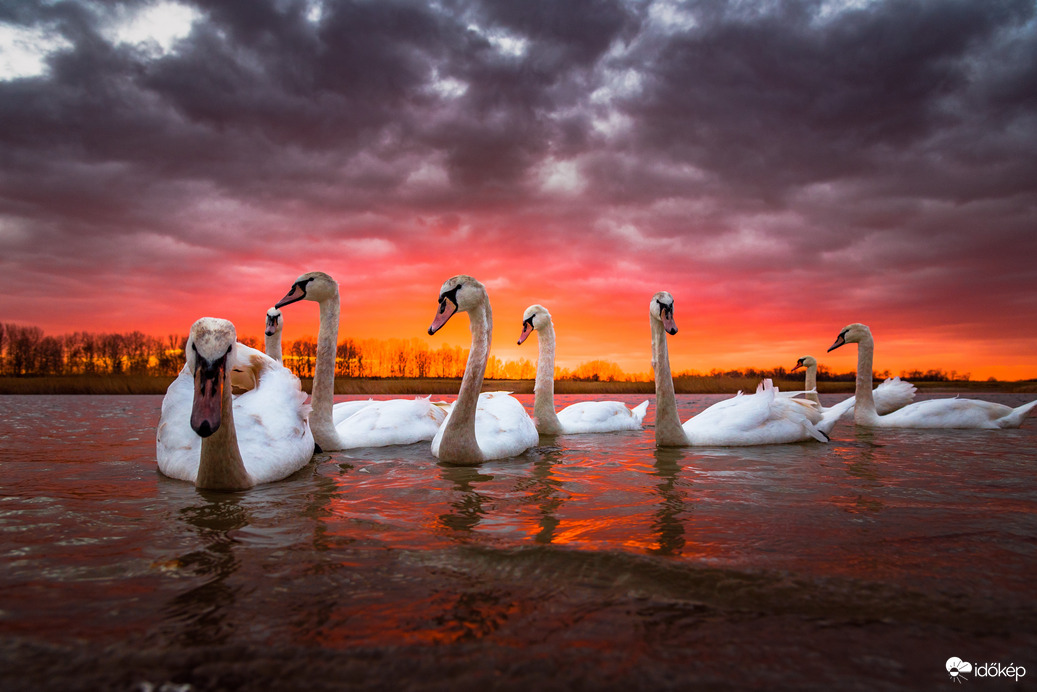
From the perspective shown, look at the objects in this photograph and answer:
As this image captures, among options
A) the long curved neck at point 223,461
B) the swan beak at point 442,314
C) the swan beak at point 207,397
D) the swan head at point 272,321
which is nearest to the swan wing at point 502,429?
the swan beak at point 442,314

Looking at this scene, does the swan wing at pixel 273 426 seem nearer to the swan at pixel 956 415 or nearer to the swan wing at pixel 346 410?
the swan wing at pixel 346 410

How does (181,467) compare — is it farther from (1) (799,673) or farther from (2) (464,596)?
(1) (799,673)

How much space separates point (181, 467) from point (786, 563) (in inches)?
188

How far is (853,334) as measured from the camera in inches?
446

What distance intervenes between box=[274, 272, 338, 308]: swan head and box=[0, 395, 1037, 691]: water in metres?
2.66

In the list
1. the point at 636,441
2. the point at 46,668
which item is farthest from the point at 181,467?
the point at 636,441

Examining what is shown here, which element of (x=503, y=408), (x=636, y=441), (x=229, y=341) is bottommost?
(x=636, y=441)

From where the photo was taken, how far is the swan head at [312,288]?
6695 mm

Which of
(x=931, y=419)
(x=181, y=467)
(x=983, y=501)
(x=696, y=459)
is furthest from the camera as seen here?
(x=931, y=419)

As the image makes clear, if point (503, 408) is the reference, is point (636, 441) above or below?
below

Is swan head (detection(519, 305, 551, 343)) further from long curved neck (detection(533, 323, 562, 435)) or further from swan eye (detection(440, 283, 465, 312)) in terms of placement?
swan eye (detection(440, 283, 465, 312))

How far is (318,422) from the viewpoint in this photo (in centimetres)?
675

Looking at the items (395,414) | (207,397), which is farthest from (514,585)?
(395,414)

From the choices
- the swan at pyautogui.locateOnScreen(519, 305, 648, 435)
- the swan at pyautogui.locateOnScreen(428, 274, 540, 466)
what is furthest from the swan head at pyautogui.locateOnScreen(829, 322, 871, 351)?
the swan at pyautogui.locateOnScreen(428, 274, 540, 466)
